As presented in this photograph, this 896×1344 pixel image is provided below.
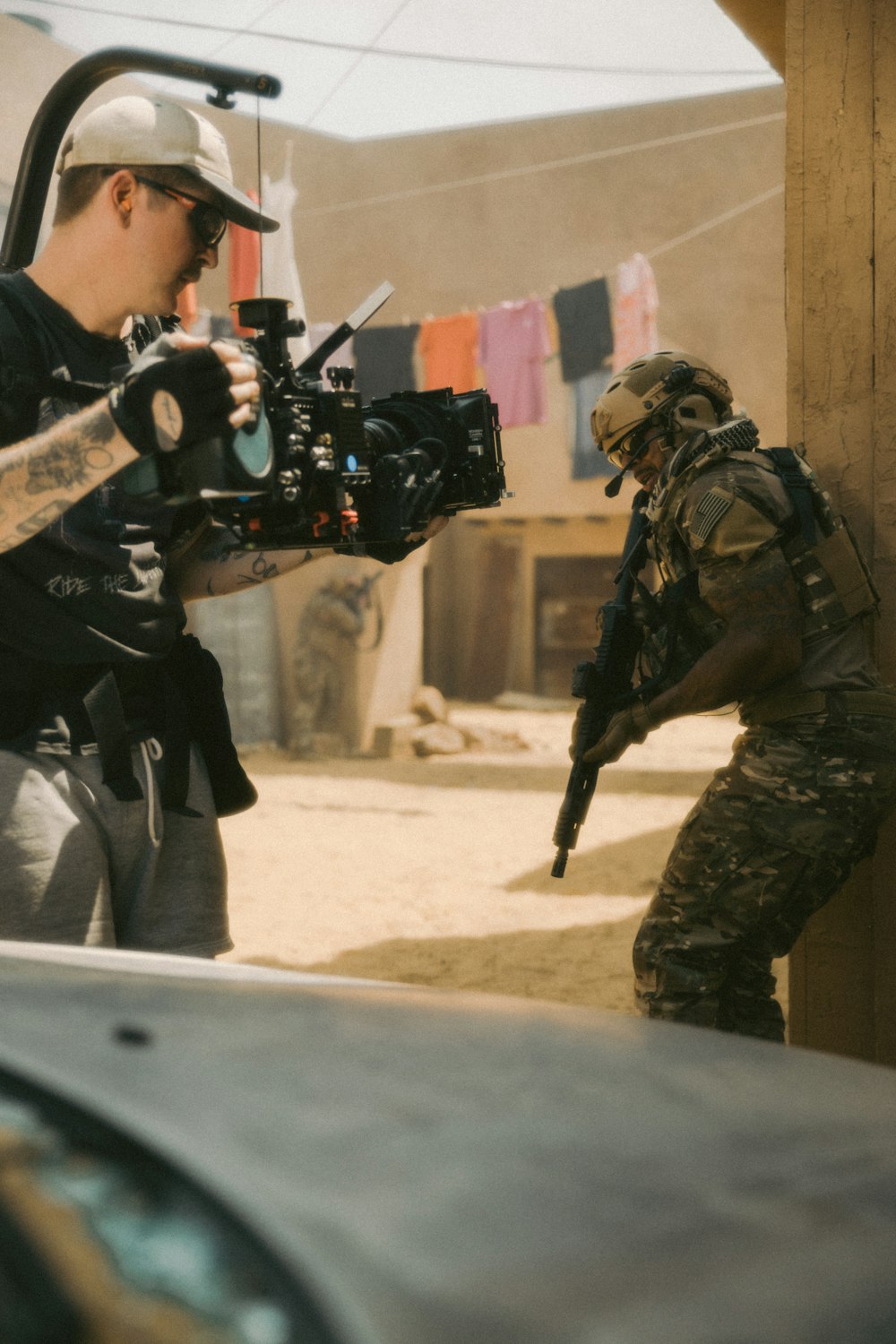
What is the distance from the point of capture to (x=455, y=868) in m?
8.03

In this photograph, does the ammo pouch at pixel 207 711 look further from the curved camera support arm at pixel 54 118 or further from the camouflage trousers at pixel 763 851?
the camouflage trousers at pixel 763 851

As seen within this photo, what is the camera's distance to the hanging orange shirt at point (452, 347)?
13.1 m

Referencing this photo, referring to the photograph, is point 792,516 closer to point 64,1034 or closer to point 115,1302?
point 64,1034

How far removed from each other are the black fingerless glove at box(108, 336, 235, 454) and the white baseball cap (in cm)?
38

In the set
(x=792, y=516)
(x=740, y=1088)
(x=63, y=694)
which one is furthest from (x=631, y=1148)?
(x=792, y=516)

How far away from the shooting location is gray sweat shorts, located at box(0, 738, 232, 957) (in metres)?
1.95

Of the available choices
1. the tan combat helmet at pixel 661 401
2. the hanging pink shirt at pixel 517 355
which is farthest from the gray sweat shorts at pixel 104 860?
the hanging pink shirt at pixel 517 355

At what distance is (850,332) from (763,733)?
0.98 meters

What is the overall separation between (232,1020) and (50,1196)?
0.30 metres

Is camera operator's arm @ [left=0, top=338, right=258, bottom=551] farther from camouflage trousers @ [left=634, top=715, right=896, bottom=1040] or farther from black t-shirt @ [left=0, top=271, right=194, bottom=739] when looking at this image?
camouflage trousers @ [left=634, top=715, right=896, bottom=1040]

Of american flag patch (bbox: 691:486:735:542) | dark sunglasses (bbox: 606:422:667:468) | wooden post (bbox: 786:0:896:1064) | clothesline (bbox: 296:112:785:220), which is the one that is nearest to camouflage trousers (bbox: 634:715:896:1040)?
wooden post (bbox: 786:0:896:1064)

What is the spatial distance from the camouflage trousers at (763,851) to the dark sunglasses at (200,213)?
1622 mm

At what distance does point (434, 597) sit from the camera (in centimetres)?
1830

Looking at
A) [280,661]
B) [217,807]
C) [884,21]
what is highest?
[884,21]
